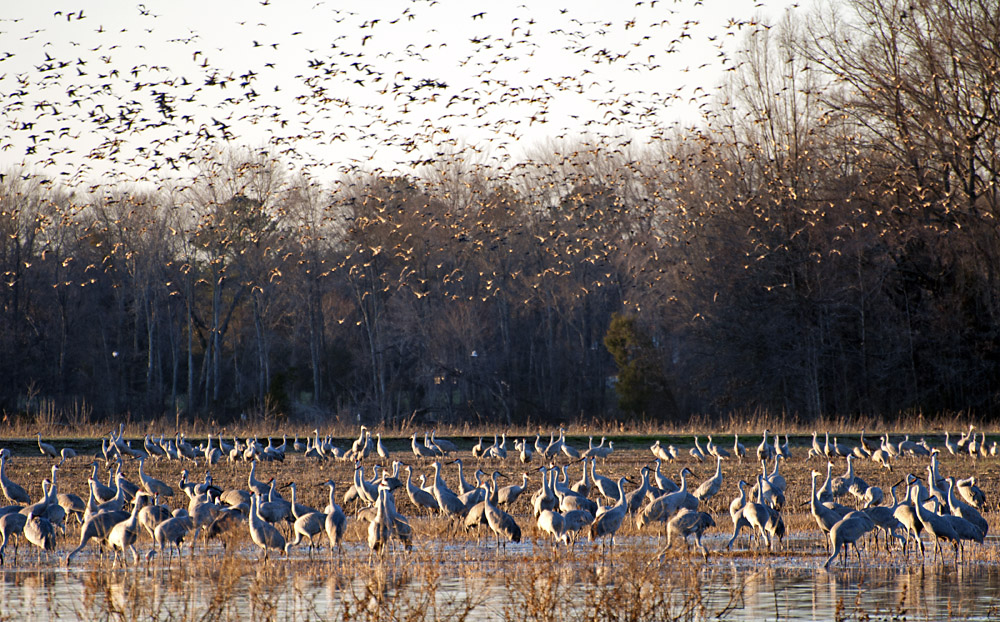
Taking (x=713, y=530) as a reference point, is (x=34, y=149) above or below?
above

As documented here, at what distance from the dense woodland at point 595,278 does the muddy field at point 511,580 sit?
19328mm

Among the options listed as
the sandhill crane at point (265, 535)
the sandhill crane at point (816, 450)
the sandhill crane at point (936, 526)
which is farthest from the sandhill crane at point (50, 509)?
the sandhill crane at point (816, 450)

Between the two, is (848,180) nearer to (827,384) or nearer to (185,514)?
(827,384)

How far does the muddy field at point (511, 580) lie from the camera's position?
8.65 m

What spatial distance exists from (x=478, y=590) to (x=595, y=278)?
4314 centimetres

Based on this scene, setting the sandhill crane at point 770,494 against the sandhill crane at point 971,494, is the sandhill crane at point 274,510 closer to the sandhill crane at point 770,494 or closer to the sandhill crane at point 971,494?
the sandhill crane at point 770,494

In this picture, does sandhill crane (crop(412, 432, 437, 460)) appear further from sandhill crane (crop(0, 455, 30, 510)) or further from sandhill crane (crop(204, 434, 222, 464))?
sandhill crane (crop(0, 455, 30, 510))

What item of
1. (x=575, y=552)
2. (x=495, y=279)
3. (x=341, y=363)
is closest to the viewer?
(x=575, y=552)

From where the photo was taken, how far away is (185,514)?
534 inches

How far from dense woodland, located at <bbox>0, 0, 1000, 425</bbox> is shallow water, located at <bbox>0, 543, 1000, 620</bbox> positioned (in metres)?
20.9

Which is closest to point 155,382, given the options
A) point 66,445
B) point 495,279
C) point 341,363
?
point 341,363

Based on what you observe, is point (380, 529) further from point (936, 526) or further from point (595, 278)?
point (595, 278)

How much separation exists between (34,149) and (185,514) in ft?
16.9

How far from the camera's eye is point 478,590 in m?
10.8
